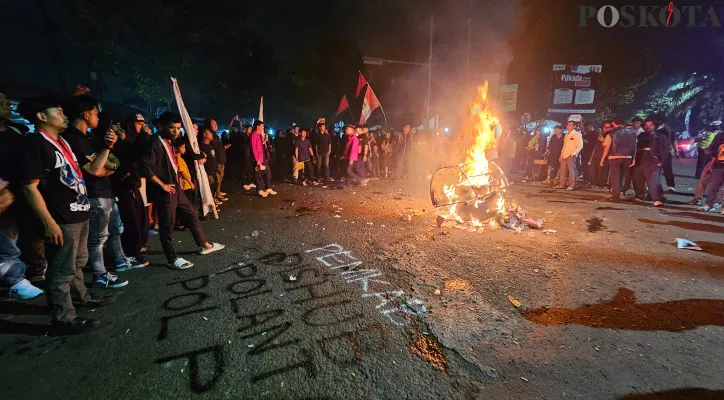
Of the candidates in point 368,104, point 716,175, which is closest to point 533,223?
point 716,175

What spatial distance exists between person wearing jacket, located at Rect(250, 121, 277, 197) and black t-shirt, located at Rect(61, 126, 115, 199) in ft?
17.1

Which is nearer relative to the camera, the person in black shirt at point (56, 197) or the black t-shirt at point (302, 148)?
the person in black shirt at point (56, 197)

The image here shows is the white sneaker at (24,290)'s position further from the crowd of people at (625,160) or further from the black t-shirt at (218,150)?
the crowd of people at (625,160)

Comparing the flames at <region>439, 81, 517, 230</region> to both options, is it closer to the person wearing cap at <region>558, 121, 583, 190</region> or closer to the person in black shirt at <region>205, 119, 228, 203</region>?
the person wearing cap at <region>558, 121, 583, 190</region>

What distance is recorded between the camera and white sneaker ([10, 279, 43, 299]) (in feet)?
12.3

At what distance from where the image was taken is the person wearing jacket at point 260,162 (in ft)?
29.7

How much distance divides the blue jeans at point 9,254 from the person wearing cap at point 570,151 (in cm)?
1220

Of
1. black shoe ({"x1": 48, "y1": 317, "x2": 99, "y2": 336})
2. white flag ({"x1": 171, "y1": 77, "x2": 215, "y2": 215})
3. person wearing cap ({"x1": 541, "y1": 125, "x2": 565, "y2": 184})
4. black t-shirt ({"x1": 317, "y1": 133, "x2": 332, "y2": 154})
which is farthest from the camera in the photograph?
black t-shirt ({"x1": 317, "y1": 133, "x2": 332, "y2": 154})

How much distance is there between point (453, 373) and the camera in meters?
2.62

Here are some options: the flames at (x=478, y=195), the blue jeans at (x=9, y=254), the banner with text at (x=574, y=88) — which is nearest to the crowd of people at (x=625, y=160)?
the flames at (x=478, y=195)

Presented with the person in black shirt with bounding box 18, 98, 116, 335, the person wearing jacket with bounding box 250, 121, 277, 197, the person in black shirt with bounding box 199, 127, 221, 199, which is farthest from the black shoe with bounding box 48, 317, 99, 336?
the person wearing jacket with bounding box 250, 121, 277, 197

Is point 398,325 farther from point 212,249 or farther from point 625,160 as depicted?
point 625,160

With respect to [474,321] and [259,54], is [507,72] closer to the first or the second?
[259,54]

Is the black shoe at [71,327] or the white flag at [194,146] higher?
the white flag at [194,146]
